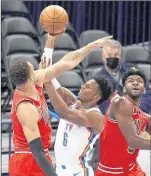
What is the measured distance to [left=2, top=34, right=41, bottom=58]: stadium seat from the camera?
855 centimetres

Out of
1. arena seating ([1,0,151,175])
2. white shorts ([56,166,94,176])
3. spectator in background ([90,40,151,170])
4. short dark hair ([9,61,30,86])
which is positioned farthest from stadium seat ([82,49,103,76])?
short dark hair ([9,61,30,86])

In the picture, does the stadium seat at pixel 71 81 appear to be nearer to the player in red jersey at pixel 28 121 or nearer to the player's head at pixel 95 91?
the player's head at pixel 95 91

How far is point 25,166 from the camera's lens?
477cm

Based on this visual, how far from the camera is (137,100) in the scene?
550 centimetres

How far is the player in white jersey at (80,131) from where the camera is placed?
5359 millimetres

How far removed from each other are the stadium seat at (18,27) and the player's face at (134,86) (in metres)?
3.59

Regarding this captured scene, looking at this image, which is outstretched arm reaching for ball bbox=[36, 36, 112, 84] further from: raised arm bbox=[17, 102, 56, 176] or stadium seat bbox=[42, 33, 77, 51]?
stadium seat bbox=[42, 33, 77, 51]

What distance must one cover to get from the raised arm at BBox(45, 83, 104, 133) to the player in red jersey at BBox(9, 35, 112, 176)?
0.26 metres

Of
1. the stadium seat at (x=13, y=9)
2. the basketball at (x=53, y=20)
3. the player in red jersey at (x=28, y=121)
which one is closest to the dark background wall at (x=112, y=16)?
the stadium seat at (x=13, y=9)

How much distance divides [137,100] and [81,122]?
1.79 feet

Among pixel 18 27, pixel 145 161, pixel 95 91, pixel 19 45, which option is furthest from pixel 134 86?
pixel 18 27

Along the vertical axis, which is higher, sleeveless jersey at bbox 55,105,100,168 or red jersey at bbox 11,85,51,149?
red jersey at bbox 11,85,51,149

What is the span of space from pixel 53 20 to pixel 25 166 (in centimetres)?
141

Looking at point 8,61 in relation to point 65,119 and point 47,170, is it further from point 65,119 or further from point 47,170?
point 47,170
